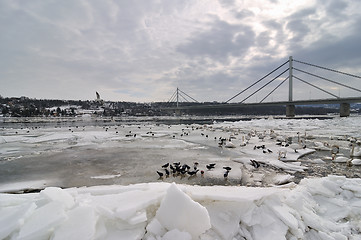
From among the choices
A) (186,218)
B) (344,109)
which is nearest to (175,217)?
(186,218)

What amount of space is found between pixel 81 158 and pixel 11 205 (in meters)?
6.98

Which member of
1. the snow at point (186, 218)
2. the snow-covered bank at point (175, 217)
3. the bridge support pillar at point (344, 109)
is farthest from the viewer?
the bridge support pillar at point (344, 109)

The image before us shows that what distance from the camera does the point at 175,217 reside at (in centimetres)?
310

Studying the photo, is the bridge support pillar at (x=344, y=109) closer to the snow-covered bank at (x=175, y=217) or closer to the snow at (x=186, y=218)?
the snow-covered bank at (x=175, y=217)

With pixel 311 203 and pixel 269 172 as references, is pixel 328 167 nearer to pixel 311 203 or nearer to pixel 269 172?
pixel 269 172

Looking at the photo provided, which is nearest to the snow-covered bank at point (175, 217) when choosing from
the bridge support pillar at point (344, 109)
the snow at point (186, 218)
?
the snow at point (186, 218)

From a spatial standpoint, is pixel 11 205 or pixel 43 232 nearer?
pixel 43 232

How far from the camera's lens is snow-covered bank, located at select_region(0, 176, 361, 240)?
2912 millimetres

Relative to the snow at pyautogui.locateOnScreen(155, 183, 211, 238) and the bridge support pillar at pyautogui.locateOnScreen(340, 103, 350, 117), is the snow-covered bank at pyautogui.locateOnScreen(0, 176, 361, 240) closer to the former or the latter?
the snow at pyautogui.locateOnScreen(155, 183, 211, 238)

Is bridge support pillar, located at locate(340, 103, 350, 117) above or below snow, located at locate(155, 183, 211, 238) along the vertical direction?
above

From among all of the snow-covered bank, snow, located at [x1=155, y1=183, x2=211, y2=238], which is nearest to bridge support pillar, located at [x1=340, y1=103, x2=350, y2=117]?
the snow-covered bank

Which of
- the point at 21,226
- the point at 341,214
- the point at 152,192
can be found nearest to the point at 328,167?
the point at 341,214

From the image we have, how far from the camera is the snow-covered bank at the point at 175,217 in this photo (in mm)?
2912

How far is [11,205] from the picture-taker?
3639 mm
